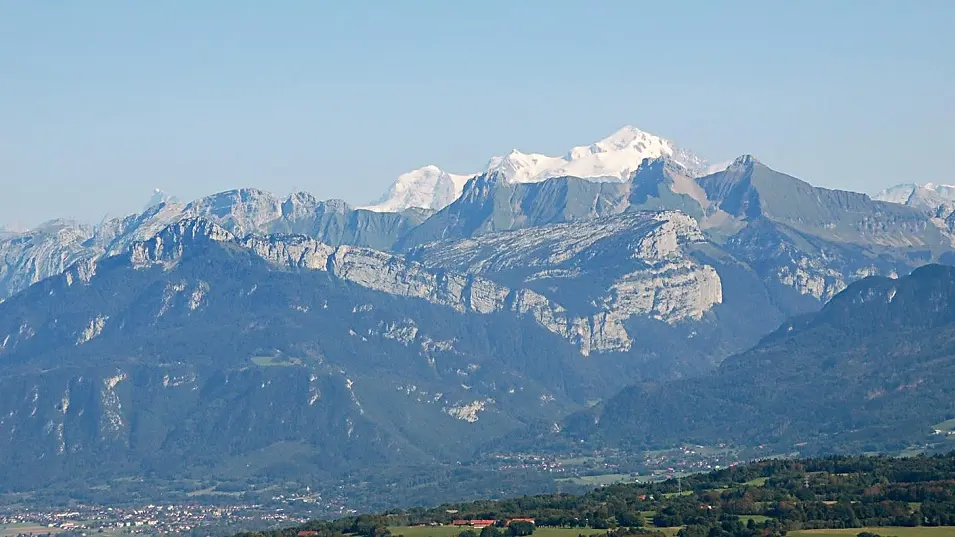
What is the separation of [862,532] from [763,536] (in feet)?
30.4

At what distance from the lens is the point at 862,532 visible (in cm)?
19975

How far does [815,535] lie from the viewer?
199500mm

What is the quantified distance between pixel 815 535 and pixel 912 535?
8.88 meters

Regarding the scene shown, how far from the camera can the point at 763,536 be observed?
655ft

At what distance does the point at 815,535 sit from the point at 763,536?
15.8 ft

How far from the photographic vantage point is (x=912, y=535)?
7790 inches

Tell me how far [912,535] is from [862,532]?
4.68 metres
